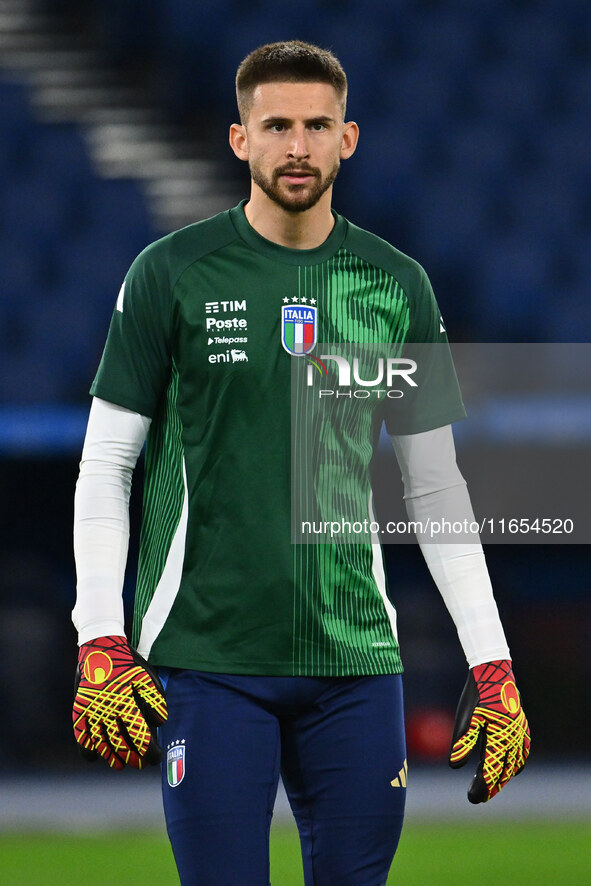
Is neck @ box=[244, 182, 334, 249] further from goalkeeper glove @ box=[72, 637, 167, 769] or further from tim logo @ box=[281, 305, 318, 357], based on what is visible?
goalkeeper glove @ box=[72, 637, 167, 769]

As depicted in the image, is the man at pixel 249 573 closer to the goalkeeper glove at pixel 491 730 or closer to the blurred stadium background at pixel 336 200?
the goalkeeper glove at pixel 491 730

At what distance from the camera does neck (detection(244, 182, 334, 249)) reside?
136cm

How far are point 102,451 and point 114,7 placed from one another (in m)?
2.89

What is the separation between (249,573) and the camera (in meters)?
1.28

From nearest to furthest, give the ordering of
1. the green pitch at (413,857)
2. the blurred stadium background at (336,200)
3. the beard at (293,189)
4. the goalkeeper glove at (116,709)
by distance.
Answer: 1. the goalkeeper glove at (116,709)
2. the beard at (293,189)
3. the green pitch at (413,857)
4. the blurred stadium background at (336,200)

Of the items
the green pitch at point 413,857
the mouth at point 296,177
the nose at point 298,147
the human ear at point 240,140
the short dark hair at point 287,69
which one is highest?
the short dark hair at point 287,69

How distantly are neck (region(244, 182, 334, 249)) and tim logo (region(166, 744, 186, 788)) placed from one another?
58 cm

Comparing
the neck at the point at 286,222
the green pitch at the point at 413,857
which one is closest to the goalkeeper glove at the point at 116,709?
the neck at the point at 286,222

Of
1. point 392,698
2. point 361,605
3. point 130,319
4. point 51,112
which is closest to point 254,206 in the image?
point 130,319

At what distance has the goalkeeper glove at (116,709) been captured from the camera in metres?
1.21

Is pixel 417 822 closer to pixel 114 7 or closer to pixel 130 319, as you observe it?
pixel 130 319

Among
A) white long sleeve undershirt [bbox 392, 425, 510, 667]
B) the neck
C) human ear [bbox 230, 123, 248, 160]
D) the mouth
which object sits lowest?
white long sleeve undershirt [bbox 392, 425, 510, 667]

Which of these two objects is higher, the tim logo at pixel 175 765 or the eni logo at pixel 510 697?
the eni logo at pixel 510 697

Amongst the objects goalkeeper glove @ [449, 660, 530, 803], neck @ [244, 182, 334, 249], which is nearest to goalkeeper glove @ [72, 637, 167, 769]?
goalkeeper glove @ [449, 660, 530, 803]
